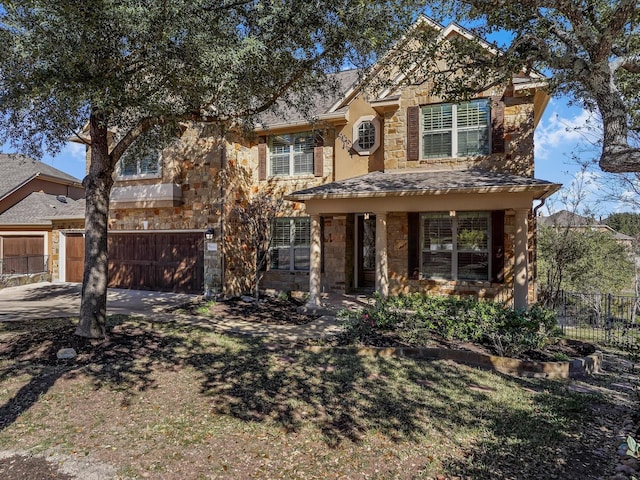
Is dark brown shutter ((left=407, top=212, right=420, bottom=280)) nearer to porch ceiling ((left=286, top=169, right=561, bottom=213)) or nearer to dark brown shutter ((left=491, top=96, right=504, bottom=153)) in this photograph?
porch ceiling ((left=286, top=169, right=561, bottom=213))

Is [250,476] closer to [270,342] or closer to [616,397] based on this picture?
[270,342]

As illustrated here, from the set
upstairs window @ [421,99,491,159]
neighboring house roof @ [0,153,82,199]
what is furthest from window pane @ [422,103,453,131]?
neighboring house roof @ [0,153,82,199]

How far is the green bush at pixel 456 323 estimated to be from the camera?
6.89 m

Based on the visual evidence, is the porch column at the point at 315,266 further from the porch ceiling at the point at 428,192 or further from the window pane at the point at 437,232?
the window pane at the point at 437,232

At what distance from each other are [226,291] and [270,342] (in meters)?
5.12

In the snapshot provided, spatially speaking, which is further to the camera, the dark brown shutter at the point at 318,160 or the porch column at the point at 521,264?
the dark brown shutter at the point at 318,160

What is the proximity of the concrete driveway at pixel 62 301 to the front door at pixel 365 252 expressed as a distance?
5.70 metres

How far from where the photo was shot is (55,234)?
16.0 metres

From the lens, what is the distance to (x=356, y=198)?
32.9 ft

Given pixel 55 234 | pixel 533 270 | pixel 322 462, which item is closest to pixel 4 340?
pixel 322 462

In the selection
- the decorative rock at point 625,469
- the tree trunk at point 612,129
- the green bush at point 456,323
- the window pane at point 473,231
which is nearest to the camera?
the decorative rock at point 625,469

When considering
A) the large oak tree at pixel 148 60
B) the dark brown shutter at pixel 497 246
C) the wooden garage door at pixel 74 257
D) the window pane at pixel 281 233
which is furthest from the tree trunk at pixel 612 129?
the wooden garage door at pixel 74 257

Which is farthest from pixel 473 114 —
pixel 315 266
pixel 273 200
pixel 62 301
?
pixel 62 301

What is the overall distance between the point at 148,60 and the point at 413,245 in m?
8.08
